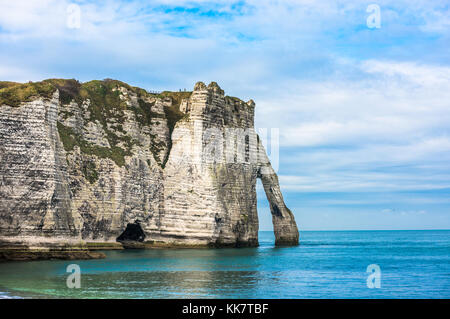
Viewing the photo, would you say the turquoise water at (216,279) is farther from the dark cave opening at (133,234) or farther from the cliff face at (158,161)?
the dark cave opening at (133,234)

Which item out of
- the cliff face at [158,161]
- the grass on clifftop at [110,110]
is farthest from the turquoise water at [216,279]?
the grass on clifftop at [110,110]

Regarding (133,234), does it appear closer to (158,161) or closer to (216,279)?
(158,161)

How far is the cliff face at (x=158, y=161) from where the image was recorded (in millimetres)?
71625

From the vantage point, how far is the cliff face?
71.6 m

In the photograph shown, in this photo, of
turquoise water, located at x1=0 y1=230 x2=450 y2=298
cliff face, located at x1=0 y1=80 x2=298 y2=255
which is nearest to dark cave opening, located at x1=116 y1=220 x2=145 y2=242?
cliff face, located at x1=0 y1=80 x2=298 y2=255

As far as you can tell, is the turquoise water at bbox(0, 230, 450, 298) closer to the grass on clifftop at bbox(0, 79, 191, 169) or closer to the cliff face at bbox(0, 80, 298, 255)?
the cliff face at bbox(0, 80, 298, 255)

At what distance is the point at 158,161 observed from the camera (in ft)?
270

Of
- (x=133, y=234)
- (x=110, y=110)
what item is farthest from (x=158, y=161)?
(x=133, y=234)

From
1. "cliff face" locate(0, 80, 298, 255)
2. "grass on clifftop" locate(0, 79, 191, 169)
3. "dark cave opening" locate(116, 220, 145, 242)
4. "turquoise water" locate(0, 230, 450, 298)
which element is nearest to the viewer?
"turquoise water" locate(0, 230, 450, 298)

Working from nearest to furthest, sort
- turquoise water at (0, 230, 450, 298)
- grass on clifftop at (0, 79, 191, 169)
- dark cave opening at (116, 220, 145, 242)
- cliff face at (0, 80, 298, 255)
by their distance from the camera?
turquoise water at (0, 230, 450, 298) < cliff face at (0, 80, 298, 255) < grass on clifftop at (0, 79, 191, 169) < dark cave opening at (116, 220, 145, 242)

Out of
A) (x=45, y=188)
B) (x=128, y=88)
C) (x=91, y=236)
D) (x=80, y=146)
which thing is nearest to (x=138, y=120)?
(x=128, y=88)

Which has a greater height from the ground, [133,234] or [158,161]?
[158,161]
